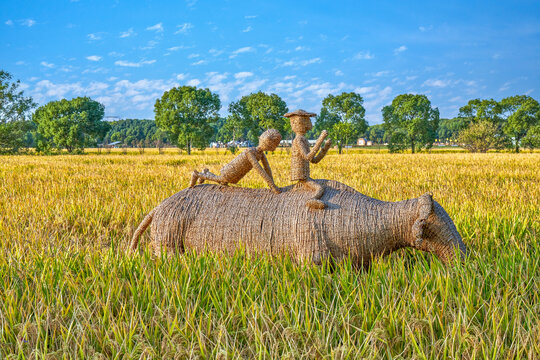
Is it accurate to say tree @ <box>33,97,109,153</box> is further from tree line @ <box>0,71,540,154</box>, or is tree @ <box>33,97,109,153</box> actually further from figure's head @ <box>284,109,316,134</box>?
figure's head @ <box>284,109,316,134</box>

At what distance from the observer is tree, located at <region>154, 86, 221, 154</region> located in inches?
1866

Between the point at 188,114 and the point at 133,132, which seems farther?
the point at 133,132

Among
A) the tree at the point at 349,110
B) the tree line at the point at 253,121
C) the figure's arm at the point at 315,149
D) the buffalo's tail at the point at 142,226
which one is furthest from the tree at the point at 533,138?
the buffalo's tail at the point at 142,226

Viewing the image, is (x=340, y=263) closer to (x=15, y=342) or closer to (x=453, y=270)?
(x=453, y=270)

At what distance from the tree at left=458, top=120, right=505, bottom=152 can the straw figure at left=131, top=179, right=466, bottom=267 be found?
209 feet

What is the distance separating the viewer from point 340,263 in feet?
8.02

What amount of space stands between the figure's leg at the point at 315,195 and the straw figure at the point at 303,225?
4 cm

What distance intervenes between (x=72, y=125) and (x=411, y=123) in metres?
50.5

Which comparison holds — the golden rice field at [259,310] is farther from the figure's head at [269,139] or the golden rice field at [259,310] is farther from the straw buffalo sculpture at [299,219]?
the figure's head at [269,139]

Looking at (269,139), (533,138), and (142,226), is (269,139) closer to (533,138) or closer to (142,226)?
(142,226)

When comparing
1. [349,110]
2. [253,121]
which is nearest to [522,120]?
[349,110]

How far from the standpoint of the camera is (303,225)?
2.53 m

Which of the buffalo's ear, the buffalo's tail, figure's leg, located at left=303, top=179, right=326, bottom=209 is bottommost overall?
the buffalo's tail

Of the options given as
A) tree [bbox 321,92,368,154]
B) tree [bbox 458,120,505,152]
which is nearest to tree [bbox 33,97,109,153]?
tree [bbox 321,92,368,154]
